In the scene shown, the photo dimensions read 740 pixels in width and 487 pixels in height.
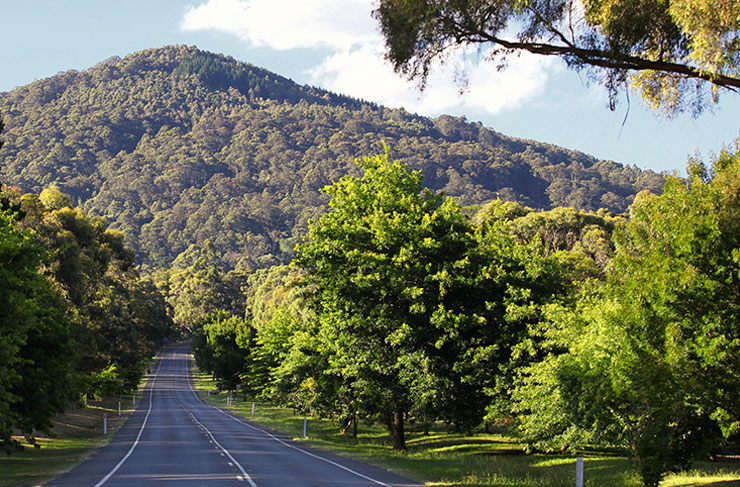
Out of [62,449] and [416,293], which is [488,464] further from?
[62,449]

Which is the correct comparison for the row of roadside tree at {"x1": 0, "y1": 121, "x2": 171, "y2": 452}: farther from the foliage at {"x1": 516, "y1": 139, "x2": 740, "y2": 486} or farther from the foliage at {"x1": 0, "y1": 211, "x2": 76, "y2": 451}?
the foliage at {"x1": 516, "y1": 139, "x2": 740, "y2": 486}

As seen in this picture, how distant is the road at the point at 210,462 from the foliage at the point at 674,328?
661 cm

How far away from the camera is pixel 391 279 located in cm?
2742

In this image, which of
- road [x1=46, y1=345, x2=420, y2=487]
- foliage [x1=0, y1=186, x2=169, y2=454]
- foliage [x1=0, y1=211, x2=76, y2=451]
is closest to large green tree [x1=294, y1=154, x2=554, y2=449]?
road [x1=46, y1=345, x2=420, y2=487]

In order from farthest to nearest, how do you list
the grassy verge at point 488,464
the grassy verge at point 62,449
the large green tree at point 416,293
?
the large green tree at point 416,293 < the grassy verge at point 62,449 < the grassy verge at point 488,464

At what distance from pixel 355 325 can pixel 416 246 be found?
3.81 m

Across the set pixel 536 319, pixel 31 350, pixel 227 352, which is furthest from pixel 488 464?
pixel 227 352

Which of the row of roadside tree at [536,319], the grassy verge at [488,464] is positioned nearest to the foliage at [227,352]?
the grassy verge at [488,464]

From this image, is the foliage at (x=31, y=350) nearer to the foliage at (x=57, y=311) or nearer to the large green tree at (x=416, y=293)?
the foliage at (x=57, y=311)

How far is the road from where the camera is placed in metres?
20.4

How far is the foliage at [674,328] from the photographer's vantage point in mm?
15703

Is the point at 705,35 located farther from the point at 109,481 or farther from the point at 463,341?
the point at 109,481

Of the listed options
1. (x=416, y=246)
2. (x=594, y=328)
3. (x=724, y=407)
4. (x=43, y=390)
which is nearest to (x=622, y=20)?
(x=724, y=407)

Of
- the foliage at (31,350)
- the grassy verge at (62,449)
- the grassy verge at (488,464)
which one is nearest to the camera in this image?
the foliage at (31,350)
